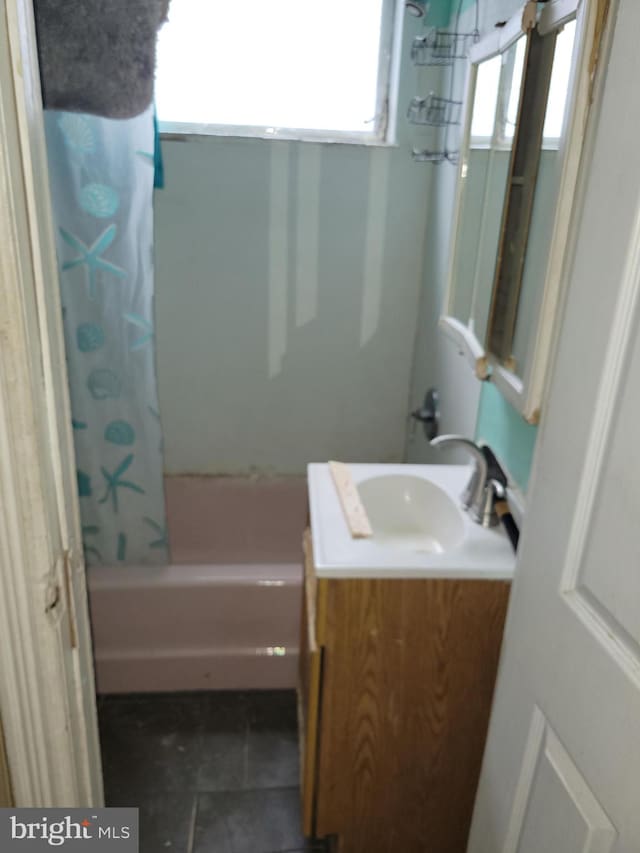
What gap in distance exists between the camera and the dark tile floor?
5.15 feet

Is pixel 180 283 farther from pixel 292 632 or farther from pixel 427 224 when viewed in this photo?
pixel 292 632

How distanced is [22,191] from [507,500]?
1060mm

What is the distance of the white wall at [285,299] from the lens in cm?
218

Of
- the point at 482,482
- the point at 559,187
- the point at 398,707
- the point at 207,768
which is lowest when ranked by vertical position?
the point at 207,768

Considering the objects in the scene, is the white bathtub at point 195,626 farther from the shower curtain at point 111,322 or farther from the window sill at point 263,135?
the window sill at point 263,135

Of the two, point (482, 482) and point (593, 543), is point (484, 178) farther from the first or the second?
point (593, 543)

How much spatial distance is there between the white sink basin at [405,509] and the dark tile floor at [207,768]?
0.78 meters

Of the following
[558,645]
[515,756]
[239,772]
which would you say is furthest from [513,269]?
[239,772]

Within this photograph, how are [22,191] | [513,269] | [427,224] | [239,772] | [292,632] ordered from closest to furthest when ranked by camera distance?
[22,191] < [513,269] < [239,772] < [292,632] < [427,224]

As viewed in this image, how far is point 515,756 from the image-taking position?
0.95m

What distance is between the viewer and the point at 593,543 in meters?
0.75

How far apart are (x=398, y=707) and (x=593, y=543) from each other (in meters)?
0.72

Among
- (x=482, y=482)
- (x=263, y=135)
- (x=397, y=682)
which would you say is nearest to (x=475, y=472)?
(x=482, y=482)

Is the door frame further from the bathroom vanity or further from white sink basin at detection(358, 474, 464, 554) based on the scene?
white sink basin at detection(358, 474, 464, 554)
